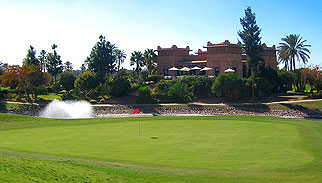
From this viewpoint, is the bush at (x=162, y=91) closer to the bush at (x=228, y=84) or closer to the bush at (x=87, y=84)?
the bush at (x=228, y=84)

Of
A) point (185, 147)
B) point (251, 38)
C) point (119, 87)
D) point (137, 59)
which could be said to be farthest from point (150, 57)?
point (185, 147)

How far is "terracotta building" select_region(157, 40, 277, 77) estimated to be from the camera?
72750mm

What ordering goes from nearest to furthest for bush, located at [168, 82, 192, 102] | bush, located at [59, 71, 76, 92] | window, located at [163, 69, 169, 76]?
bush, located at [168, 82, 192, 102] → window, located at [163, 69, 169, 76] → bush, located at [59, 71, 76, 92]

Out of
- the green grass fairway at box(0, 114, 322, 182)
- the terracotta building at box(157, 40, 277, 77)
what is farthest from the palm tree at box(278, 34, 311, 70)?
the green grass fairway at box(0, 114, 322, 182)

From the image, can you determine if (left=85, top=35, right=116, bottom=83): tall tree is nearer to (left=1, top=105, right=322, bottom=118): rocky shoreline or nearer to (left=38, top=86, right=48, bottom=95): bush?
(left=38, top=86, right=48, bottom=95): bush

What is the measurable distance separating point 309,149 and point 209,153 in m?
7.06

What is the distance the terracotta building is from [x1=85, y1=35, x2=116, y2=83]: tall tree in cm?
1258

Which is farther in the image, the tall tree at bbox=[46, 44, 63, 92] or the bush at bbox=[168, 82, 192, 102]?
the tall tree at bbox=[46, 44, 63, 92]

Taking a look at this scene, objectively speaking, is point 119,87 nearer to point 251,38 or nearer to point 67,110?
point 67,110

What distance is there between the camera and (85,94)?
228 ft

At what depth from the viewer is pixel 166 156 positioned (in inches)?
768

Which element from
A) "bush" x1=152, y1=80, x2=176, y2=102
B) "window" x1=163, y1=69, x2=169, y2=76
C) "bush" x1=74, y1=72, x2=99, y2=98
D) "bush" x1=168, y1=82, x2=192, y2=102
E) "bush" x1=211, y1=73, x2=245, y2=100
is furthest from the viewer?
"window" x1=163, y1=69, x2=169, y2=76

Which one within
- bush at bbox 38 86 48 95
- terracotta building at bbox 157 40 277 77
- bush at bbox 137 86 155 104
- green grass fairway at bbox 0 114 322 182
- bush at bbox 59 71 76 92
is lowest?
green grass fairway at bbox 0 114 322 182

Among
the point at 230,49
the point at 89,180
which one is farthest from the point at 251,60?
the point at 89,180
